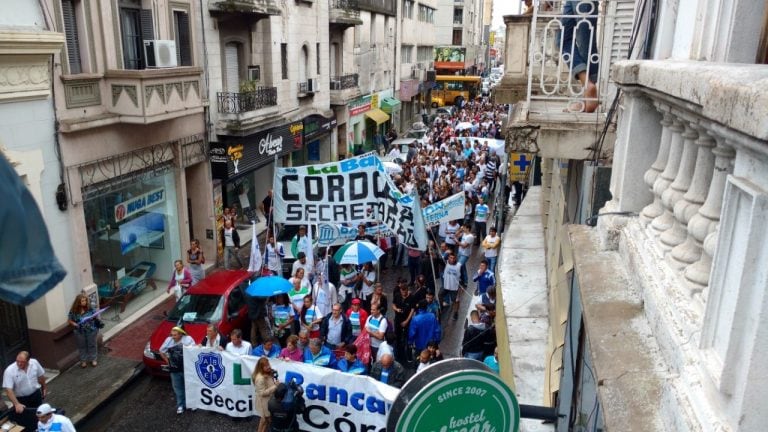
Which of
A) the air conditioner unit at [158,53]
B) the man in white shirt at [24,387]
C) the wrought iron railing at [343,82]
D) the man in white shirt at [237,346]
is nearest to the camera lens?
the man in white shirt at [24,387]

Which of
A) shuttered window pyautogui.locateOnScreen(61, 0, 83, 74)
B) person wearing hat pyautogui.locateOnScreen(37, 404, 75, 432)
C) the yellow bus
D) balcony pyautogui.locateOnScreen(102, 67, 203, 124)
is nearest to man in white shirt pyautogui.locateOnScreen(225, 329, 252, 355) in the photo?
person wearing hat pyautogui.locateOnScreen(37, 404, 75, 432)

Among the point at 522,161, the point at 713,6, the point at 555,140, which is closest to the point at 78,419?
the point at 555,140

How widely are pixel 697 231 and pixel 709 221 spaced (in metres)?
0.07

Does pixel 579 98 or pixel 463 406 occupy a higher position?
pixel 579 98

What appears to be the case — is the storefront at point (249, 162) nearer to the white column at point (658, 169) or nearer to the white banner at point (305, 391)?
the white banner at point (305, 391)

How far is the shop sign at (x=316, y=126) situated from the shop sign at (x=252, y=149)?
918 mm

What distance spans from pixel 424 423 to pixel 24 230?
193cm

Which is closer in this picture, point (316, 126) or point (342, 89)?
point (316, 126)

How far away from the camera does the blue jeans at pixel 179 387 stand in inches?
397

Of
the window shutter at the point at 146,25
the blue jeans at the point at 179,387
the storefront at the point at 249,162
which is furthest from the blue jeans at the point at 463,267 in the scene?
the window shutter at the point at 146,25

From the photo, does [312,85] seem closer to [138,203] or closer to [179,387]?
[138,203]

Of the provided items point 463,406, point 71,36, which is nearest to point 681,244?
point 463,406

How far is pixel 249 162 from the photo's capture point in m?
19.0

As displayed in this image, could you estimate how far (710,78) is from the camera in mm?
2057
